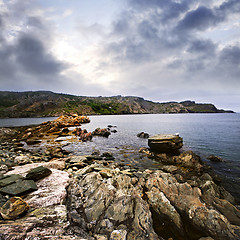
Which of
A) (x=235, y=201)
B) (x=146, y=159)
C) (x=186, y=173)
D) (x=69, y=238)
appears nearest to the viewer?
(x=69, y=238)

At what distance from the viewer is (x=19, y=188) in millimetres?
6324

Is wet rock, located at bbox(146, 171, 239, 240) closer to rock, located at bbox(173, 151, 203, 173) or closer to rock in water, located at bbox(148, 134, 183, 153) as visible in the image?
rock, located at bbox(173, 151, 203, 173)

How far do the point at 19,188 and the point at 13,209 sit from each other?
208 cm

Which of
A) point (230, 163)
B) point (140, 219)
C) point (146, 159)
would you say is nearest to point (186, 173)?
point (146, 159)

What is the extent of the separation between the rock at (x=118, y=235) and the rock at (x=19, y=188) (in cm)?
497

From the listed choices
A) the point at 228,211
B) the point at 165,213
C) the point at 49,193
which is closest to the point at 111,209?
the point at 165,213

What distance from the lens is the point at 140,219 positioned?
18.5ft

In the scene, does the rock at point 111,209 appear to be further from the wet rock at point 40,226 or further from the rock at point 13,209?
the rock at point 13,209

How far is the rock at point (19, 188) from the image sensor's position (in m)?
5.92

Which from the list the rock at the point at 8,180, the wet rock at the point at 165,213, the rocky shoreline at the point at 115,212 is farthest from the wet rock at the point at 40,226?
the wet rock at the point at 165,213

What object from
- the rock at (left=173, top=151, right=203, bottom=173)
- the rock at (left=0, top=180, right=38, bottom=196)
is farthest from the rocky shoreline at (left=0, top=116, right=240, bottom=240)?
the rock at (left=173, top=151, right=203, bottom=173)

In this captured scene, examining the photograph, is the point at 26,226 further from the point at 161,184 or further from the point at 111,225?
the point at 161,184

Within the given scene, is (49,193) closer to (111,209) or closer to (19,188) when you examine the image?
(19,188)

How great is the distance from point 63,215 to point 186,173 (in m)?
12.7
